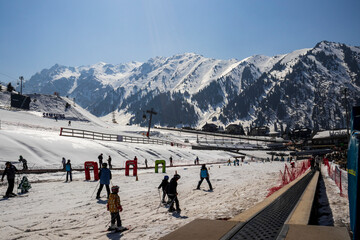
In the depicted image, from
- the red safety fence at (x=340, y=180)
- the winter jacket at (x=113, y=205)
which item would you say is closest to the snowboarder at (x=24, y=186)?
the winter jacket at (x=113, y=205)

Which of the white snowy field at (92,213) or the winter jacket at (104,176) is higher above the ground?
the winter jacket at (104,176)

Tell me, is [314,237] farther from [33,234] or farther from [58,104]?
[58,104]

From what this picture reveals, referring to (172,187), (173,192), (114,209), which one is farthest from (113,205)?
(172,187)

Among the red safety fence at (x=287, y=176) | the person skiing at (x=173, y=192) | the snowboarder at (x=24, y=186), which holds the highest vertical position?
the person skiing at (x=173, y=192)

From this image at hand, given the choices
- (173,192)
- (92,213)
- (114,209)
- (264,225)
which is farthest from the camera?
(173,192)

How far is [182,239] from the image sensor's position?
17.9 feet

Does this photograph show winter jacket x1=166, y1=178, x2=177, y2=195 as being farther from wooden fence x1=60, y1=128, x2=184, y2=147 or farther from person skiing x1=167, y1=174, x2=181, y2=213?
wooden fence x1=60, y1=128, x2=184, y2=147

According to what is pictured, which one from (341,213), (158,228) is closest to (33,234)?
(158,228)

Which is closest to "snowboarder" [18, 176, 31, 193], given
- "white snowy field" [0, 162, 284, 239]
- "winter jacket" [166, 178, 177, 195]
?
"white snowy field" [0, 162, 284, 239]

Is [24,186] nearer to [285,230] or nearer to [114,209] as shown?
[114,209]

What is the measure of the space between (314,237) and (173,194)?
22.6 ft

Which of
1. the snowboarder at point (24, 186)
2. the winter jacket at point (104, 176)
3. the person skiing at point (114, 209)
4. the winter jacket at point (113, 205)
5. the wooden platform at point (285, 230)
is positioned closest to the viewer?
the wooden platform at point (285, 230)

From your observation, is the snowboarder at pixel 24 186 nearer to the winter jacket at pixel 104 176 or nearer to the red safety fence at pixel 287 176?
the winter jacket at pixel 104 176

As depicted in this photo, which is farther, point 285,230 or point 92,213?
point 92,213
